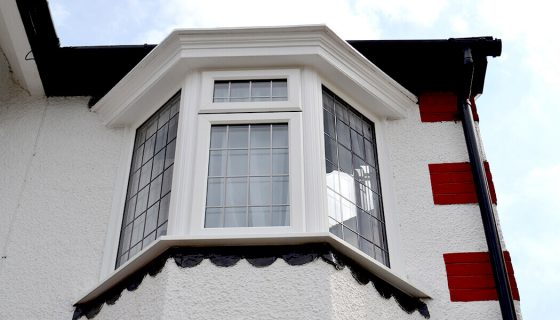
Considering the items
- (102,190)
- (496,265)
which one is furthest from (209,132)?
(496,265)

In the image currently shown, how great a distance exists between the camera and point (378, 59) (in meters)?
7.11

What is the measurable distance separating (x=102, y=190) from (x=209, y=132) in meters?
1.07

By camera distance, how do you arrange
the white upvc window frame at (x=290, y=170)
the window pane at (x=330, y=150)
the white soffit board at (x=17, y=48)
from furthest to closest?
the white soffit board at (x=17, y=48) → the window pane at (x=330, y=150) → the white upvc window frame at (x=290, y=170)

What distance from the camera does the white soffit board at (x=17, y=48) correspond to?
6660mm

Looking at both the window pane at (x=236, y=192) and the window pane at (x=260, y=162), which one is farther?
the window pane at (x=260, y=162)

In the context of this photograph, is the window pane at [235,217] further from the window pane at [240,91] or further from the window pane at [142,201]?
the window pane at [240,91]

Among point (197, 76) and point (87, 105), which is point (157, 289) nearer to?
point (197, 76)

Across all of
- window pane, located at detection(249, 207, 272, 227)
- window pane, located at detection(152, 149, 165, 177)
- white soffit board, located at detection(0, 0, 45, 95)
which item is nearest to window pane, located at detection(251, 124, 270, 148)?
window pane, located at detection(249, 207, 272, 227)

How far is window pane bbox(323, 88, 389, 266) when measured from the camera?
19.6ft

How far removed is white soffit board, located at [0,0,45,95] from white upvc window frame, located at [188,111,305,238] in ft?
6.13

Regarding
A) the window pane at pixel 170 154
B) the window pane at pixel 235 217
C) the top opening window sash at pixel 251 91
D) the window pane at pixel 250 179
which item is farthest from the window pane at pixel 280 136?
the window pane at pixel 170 154

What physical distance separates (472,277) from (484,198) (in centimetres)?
65

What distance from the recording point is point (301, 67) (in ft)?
21.7

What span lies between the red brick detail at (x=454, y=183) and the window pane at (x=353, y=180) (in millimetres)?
468
